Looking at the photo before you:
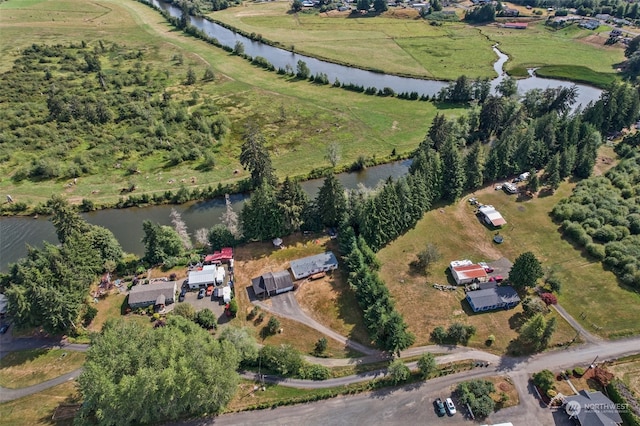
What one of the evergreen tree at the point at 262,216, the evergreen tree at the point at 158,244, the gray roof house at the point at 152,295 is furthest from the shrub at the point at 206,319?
the evergreen tree at the point at 262,216

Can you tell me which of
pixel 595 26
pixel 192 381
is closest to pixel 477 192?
pixel 192 381

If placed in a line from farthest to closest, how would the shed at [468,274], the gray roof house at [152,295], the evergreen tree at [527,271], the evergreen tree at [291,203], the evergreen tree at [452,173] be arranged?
the evergreen tree at [452,173], the evergreen tree at [291,203], the shed at [468,274], the gray roof house at [152,295], the evergreen tree at [527,271]

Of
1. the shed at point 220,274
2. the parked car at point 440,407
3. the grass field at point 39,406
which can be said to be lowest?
the grass field at point 39,406

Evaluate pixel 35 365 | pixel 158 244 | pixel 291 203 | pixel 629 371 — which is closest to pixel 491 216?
pixel 629 371

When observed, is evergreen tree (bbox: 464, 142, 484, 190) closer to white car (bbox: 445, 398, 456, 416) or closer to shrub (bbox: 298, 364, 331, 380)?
white car (bbox: 445, 398, 456, 416)

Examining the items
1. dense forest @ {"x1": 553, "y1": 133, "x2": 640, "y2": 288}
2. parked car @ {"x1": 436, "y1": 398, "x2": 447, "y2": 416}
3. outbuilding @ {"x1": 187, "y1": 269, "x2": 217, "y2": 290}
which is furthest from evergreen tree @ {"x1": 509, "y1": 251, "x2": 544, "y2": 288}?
outbuilding @ {"x1": 187, "y1": 269, "x2": 217, "y2": 290}

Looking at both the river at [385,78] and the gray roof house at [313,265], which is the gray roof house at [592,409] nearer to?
the gray roof house at [313,265]
